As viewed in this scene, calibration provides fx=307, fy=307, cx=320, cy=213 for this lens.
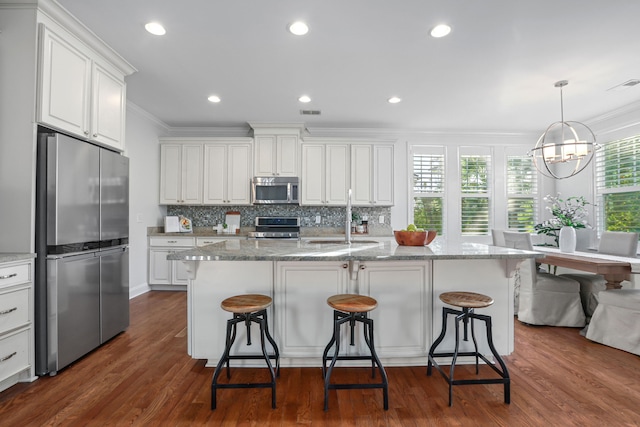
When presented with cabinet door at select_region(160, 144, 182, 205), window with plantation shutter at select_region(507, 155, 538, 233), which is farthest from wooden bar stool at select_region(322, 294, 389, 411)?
window with plantation shutter at select_region(507, 155, 538, 233)

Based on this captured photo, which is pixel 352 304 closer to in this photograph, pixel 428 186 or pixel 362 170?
pixel 362 170

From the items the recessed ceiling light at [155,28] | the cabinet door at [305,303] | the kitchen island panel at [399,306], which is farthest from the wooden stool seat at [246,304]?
the recessed ceiling light at [155,28]

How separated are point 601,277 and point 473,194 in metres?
2.27

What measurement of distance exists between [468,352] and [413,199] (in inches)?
130

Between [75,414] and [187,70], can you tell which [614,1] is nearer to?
[187,70]

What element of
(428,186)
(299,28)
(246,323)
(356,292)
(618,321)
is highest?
(299,28)

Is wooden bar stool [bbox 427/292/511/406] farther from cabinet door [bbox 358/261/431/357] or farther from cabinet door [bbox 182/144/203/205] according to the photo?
cabinet door [bbox 182/144/203/205]

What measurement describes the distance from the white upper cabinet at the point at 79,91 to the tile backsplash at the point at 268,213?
7.36 feet

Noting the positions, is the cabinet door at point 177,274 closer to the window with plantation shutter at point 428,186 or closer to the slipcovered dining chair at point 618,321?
the window with plantation shutter at point 428,186

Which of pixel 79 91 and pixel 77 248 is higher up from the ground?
pixel 79 91

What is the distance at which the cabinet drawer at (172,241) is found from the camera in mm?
4488

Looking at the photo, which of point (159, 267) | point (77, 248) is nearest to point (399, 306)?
point (77, 248)

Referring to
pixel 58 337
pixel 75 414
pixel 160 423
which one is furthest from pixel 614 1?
pixel 58 337

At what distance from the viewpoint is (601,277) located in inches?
128
